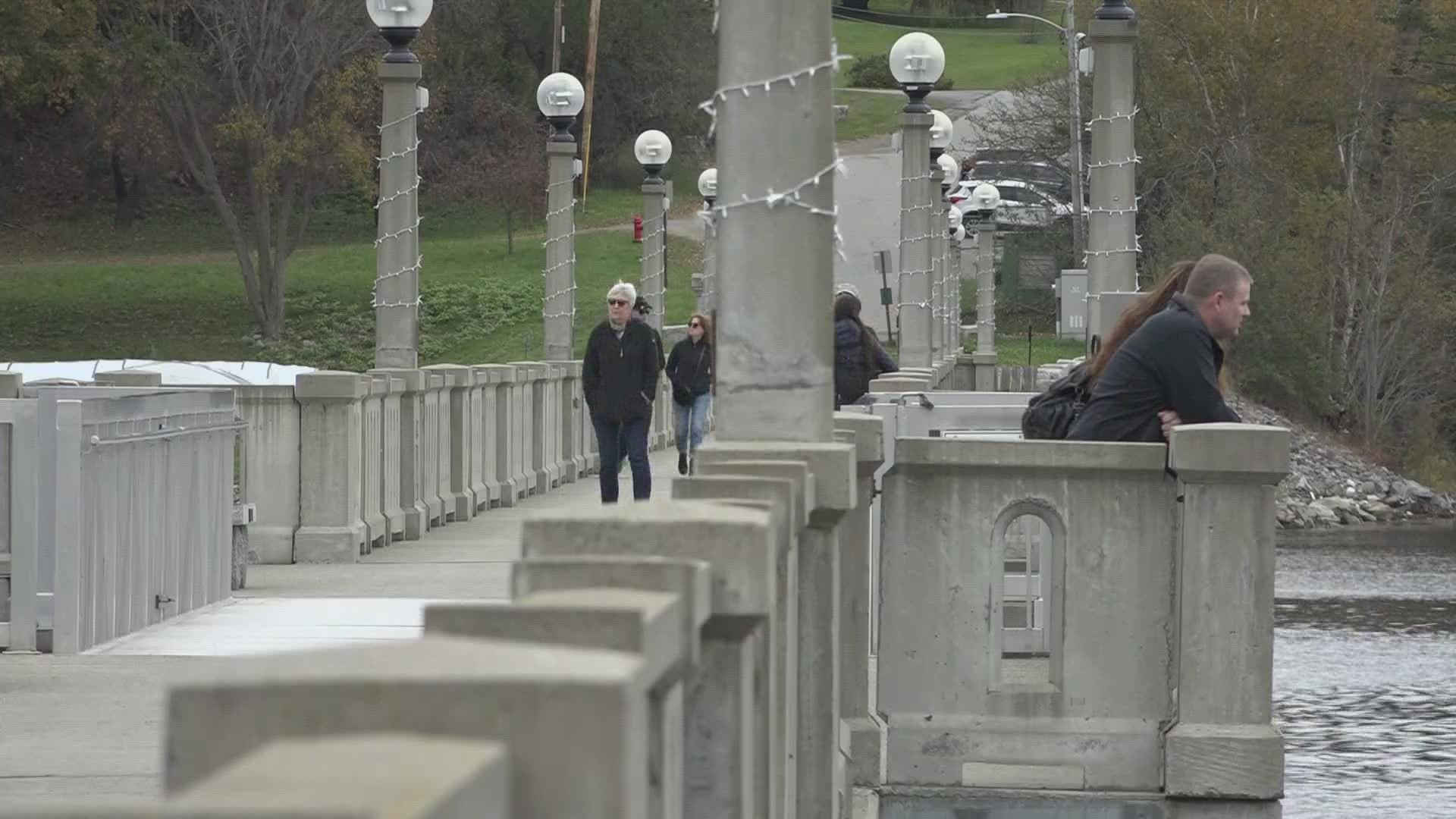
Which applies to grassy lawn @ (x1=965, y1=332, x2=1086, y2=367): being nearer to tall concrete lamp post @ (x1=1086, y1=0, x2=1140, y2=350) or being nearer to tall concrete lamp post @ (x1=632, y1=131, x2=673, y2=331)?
tall concrete lamp post @ (x1=632, y1=131, x2=673, y2=331)

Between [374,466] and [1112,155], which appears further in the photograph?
[374,466]

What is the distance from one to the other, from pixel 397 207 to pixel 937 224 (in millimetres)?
19382

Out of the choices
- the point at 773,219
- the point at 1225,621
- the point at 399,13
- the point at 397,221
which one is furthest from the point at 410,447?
the point at 773,219

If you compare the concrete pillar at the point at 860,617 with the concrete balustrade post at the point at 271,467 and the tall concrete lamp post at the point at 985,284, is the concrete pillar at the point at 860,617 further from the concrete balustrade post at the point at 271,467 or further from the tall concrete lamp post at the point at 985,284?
the tall concrete lamp post at the point at 985,284

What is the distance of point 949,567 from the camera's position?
984 cm

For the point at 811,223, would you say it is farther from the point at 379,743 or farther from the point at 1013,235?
the point at 1013,235

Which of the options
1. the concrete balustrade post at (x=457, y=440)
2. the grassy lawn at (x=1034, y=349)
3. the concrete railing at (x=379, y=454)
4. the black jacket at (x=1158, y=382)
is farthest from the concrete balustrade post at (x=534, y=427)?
the grassy lawn at (x=1034, y=349)

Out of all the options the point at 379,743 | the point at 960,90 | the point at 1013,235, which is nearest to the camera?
the point at 379,743

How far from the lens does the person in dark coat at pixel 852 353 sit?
19.1m

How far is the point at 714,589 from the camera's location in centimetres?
447

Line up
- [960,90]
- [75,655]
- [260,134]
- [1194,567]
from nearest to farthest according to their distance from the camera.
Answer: [1194,567] → [75,655] → [260,134] → [960,90]

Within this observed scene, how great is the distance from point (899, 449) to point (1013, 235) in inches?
2746

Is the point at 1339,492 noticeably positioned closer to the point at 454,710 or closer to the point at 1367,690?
the point at 1367,690

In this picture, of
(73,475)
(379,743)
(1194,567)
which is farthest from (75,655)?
(379,743)
